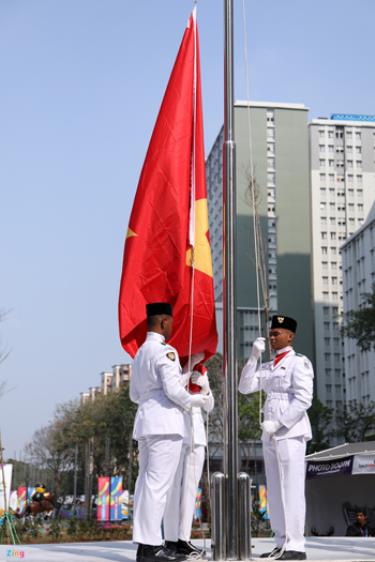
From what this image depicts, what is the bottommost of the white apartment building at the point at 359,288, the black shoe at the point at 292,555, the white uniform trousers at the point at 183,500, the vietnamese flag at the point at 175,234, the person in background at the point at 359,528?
the person in background at the point at 359,528

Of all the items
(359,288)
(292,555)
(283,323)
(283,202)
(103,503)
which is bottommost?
(103,503)

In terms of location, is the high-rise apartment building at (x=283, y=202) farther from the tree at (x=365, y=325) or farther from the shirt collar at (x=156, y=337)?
the shirt collar at (x=156, y=337)

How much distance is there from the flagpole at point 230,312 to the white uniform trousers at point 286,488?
1.35 feet

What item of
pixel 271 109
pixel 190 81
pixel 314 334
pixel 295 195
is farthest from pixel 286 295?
pixel 190 81

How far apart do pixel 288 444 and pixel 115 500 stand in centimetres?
3053

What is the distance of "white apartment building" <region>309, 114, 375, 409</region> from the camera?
11419cm

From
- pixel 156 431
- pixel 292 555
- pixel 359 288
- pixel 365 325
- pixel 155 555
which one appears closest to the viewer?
pixel 155 555

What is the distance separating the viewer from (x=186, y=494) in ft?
24.4

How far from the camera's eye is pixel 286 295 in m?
113

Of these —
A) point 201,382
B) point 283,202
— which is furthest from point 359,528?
point 283,202

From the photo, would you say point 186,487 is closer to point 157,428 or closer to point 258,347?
point 157,428

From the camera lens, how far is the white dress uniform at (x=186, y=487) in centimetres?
733

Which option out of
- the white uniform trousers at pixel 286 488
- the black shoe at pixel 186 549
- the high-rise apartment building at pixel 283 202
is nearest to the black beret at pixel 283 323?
the white uniform trousers at pixel 286 488

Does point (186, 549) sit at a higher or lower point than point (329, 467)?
lower
